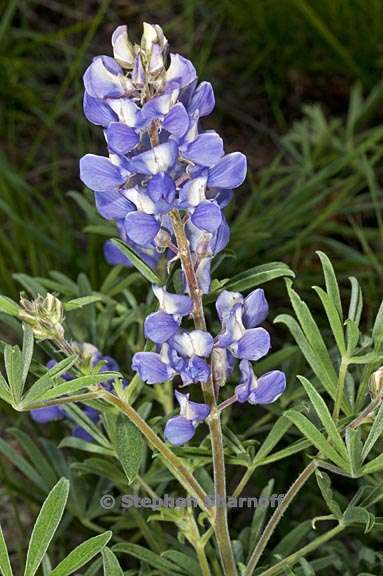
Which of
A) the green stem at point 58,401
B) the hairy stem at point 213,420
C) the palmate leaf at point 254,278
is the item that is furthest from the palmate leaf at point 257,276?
the green stem at point 58,401

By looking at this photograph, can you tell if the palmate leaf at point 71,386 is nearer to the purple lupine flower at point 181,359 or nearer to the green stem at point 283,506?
the purple lupine flower at point 181,359

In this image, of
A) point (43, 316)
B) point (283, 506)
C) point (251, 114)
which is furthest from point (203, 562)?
point (251, 114)

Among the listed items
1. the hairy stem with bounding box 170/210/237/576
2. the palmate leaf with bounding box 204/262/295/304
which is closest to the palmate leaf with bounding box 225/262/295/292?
the palmate leaf with bounding box 204/262/295/304

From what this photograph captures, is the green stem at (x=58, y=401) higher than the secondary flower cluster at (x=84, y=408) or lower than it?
higher

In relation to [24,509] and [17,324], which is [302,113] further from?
[17,324]

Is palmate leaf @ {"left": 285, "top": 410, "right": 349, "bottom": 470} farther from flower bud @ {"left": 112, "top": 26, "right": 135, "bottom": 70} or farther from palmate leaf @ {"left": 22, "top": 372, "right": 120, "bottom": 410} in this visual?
flower bud @ {"left": 112, "top": 26, "right": 135, "bottom": 70}

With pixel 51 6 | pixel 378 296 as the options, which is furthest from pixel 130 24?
pixel 378 296
